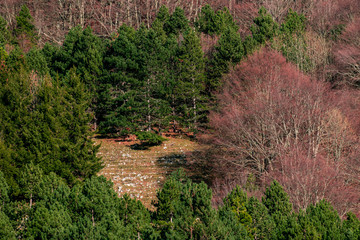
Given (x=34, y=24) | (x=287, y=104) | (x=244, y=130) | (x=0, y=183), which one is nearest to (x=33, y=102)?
(x=0, y=183)

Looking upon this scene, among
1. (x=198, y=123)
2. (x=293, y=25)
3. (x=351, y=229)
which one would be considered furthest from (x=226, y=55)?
(x=351, y=229)

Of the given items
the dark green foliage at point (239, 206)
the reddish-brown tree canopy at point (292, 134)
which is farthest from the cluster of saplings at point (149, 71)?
the dark green foliage at point (239, 206)

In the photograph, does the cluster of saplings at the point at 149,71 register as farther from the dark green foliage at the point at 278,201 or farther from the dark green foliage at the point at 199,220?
the dark green foliage at the point at 199,220

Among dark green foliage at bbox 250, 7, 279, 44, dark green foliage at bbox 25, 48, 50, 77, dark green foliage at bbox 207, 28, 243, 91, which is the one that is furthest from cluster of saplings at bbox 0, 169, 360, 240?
dark green foliage at bbox 250, 7, 279, 44

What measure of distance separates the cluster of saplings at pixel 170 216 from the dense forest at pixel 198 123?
0.22ft

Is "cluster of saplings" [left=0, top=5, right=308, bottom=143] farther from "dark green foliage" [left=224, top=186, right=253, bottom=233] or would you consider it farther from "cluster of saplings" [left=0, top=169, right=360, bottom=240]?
"dark green foliage" [left=224, top=186, right=253, bottom=233]

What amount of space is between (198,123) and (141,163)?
919 centimetres

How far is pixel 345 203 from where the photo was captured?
2678 centimetres

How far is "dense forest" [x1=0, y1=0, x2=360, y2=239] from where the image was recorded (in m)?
20.3

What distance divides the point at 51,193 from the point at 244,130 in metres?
17.3

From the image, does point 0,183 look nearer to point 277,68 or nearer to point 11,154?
point 11,154

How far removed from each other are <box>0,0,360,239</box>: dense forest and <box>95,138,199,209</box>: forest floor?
1.50 m

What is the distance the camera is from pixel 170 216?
21.9m

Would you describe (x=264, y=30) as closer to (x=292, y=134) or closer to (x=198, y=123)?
(x=198, y=123)
